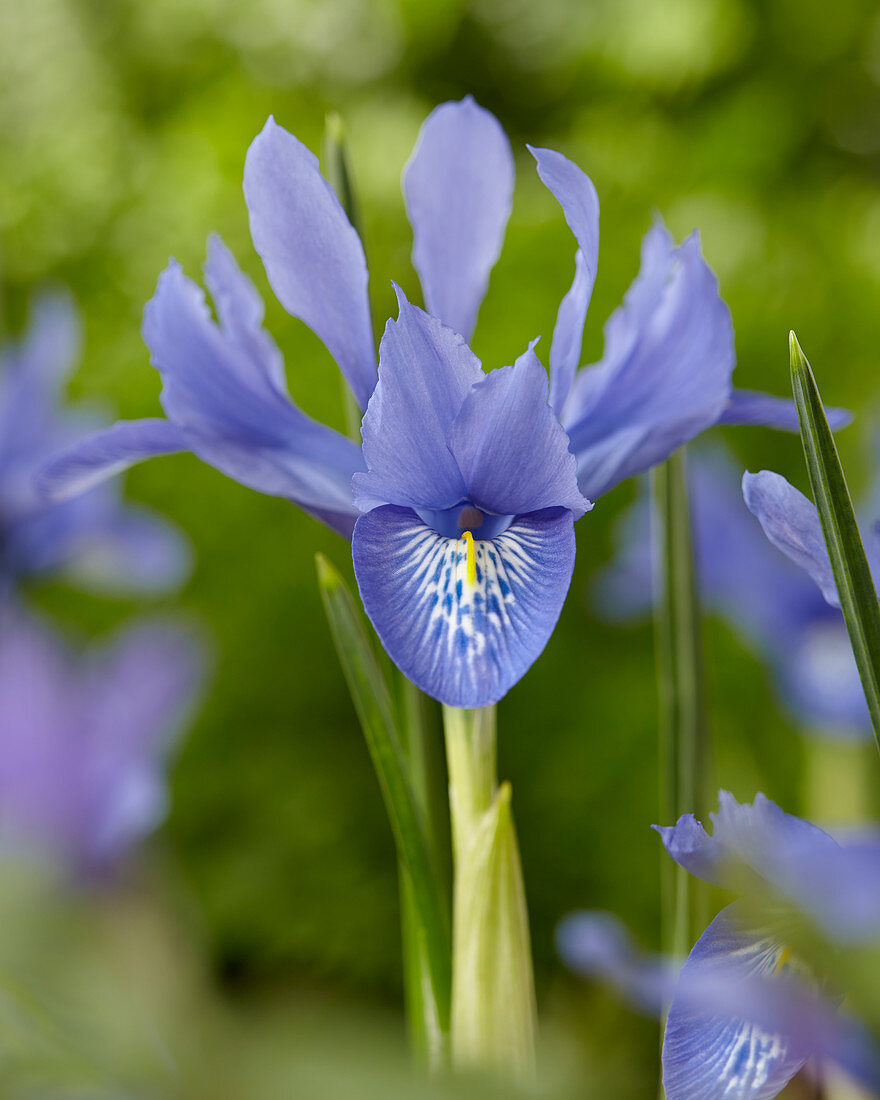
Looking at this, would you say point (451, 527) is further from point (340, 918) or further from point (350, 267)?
point (340, 918)

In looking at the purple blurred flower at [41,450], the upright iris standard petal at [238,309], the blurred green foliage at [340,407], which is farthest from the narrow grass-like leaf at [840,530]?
the blurred green foliage at [340,407]

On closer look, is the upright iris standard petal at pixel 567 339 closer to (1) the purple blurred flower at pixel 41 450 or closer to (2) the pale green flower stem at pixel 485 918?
(2) the pale green flower stem at pixel 485 918

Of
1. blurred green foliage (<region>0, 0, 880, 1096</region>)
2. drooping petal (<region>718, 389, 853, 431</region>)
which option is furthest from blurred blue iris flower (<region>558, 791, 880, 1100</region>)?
blurred green foliage (<region>0, 0, 880, 1096</region>)

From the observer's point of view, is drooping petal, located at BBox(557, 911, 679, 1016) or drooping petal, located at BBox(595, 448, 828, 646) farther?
drooping petal, located at BBox(595, 448, 828, 646)

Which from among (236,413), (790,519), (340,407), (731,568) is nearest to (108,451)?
(236,413)

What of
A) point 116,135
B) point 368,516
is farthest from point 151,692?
point 116,135

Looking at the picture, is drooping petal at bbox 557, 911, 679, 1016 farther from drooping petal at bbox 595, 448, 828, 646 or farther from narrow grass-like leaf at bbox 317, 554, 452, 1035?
drooping petal at bbox 595, 448, 828, 646

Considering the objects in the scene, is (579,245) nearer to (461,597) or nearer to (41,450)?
(461,597)
